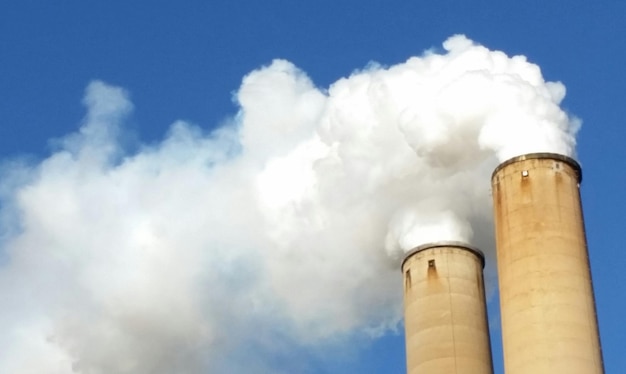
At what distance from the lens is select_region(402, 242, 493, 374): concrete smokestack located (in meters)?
30.1

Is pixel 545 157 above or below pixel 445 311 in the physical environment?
above

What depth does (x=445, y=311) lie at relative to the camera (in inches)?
1203

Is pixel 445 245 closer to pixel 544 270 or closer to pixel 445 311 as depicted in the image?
pixel 445 311

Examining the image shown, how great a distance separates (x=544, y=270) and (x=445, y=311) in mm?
4471

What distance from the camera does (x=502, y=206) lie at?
91.6 ft

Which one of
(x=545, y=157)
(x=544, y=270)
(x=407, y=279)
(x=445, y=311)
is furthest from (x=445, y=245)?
→ (x=544, y=270)

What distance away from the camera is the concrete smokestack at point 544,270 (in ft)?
85.2

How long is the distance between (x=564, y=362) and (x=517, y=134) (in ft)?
20.0

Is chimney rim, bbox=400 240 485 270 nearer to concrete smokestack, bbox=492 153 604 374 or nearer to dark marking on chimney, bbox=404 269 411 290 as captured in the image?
dark marking on chimney, bbox=404 269 411 290

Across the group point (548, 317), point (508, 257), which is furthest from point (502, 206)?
point (548, 317)

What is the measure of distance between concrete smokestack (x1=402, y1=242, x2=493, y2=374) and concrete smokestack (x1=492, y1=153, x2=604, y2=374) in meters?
3.13

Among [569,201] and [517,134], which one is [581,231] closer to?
[569,201]

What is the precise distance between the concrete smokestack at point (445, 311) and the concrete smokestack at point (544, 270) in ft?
10.3

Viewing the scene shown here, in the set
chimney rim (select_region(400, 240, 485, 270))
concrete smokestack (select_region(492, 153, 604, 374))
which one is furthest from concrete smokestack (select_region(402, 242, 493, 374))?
concrete smokestack (select_region(492, 153, 604, 374))
